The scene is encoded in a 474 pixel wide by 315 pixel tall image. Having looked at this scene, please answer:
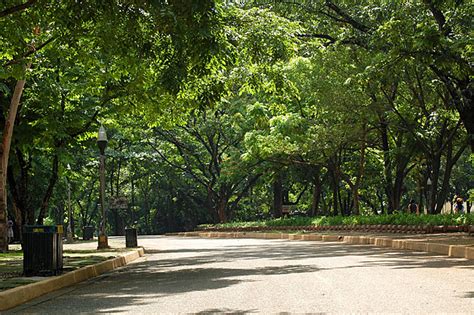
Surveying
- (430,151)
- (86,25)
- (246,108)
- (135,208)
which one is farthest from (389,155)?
(135,208)

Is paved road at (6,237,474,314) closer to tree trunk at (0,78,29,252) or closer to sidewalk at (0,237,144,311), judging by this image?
sidewalk at (0,237,144,311)

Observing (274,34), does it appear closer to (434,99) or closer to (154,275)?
(154,275)

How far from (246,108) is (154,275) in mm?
30515

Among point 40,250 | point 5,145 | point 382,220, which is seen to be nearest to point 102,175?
point 5,145

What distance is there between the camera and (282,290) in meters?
10.9

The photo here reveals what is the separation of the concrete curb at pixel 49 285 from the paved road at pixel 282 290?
0.22 m

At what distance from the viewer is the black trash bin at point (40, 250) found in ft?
43.3

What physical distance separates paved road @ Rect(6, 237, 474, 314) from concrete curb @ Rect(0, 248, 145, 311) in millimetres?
223

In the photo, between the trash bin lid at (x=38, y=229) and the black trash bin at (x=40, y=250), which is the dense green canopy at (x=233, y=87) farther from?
the black trash bin at (x=40, y=250)

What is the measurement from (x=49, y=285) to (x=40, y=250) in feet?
3.30

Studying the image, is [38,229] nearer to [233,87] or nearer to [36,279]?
[36,279]

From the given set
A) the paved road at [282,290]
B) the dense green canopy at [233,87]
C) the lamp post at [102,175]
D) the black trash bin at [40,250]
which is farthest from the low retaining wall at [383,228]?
the black trash bin at [40,250]

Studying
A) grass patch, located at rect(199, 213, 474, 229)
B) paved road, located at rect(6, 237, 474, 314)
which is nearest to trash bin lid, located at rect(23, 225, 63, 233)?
paved road, located at rect(6, 237, 474, 314)

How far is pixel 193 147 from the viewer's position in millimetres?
54625
